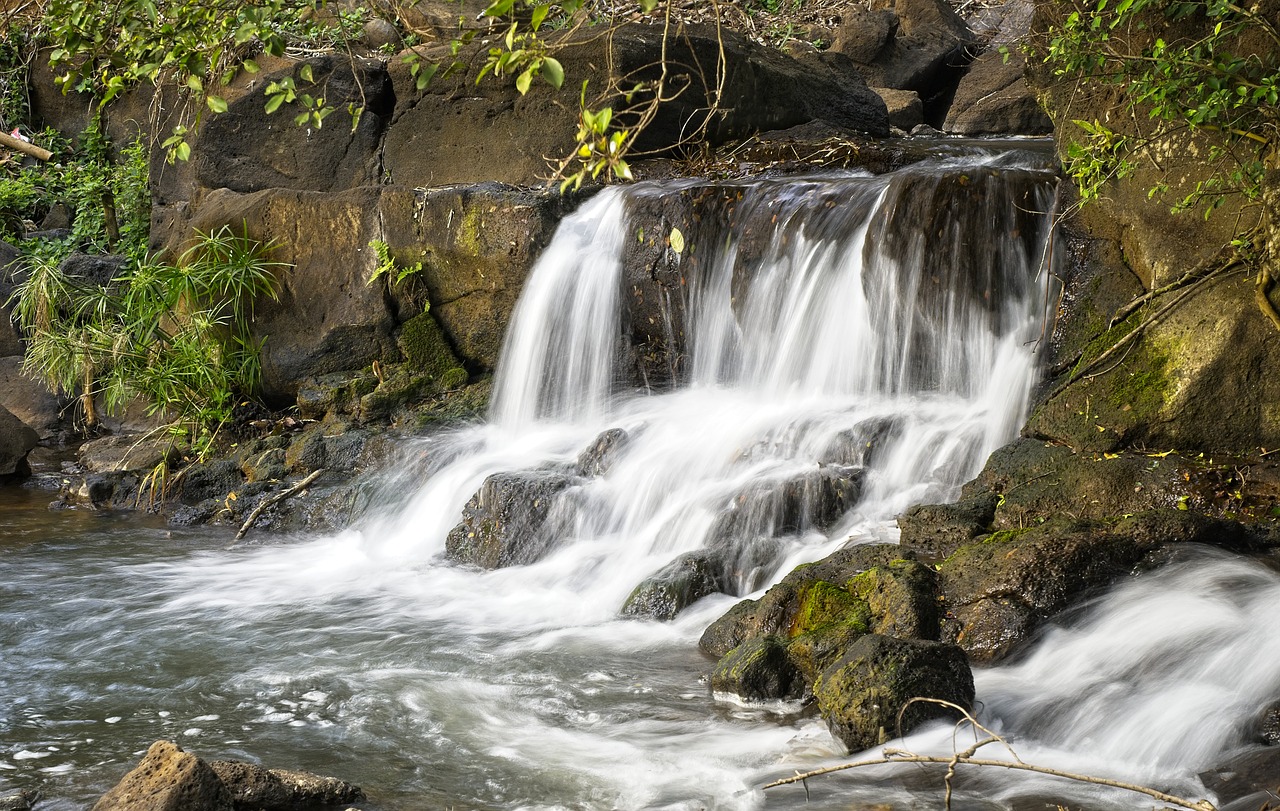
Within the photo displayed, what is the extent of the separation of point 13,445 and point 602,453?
16.7ft

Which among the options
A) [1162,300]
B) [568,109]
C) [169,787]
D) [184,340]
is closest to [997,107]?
[568,109]

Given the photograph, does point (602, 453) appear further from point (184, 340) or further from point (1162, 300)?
point (184, 340)

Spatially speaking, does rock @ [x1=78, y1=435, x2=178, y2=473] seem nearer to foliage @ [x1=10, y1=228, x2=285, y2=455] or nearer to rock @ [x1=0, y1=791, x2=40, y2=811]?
foliage @ [x1=10, y1=228, x2=285, y2=455]

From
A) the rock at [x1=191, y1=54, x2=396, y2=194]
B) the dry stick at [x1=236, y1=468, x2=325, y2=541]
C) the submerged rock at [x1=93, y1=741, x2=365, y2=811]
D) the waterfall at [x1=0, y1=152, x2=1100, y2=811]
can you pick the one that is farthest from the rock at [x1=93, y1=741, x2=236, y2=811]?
the rock at [x1=191, y1=54, x2=396, y2=194]

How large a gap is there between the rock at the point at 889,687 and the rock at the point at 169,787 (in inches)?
81.0

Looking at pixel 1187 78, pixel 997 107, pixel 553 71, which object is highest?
pixel 997 107

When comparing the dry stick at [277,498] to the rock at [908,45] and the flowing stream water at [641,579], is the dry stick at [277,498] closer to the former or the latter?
the flowing stream water at [641,579]

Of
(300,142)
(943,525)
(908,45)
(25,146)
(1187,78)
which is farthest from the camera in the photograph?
(908,45)

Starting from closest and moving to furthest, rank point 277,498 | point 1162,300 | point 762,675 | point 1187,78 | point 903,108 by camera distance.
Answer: point 762,675 → point 1187,78 → point 1162,300 → point 277,498 → point 903,108

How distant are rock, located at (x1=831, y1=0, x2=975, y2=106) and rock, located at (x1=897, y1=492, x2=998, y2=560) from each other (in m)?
9.40

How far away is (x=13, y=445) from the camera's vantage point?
31.1 feet

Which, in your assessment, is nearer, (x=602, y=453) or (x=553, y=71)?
(x=553, y=71)

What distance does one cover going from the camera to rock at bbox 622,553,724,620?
233 inches

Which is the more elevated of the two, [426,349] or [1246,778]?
[426,349]
